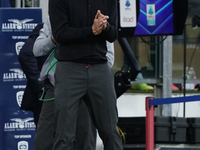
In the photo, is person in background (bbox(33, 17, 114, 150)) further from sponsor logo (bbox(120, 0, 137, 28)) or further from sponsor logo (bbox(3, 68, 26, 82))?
sponsor logo (bbox(3, 68, 26, 82))

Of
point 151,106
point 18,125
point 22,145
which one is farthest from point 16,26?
point 151,106

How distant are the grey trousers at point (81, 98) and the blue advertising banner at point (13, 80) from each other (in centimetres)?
259

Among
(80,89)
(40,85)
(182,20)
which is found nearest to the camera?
(80,89)

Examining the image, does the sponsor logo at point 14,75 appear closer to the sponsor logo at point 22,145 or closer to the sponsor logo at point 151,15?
the sponsor logo at point 22,145

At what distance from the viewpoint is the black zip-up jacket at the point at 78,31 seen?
377 cm

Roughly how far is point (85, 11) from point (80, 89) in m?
0.55

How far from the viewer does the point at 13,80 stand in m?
6.41

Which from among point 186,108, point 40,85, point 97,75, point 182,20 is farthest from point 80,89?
point 186,108

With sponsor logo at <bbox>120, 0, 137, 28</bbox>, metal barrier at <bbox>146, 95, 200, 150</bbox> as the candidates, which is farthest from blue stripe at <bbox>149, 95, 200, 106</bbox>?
sponsor logo at <bbox>120, 0, 137, 28</bbox>

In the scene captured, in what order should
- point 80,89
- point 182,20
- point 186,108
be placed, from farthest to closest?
point 186,108 < point 182,20 < point 80,89

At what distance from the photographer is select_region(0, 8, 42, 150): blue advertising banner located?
6.31 metres

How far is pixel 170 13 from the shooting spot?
6.22 meters

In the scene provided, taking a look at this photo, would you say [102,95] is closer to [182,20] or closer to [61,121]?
[61,121]

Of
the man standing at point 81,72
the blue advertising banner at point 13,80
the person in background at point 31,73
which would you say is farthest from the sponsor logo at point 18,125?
the man standing at point 81,72
